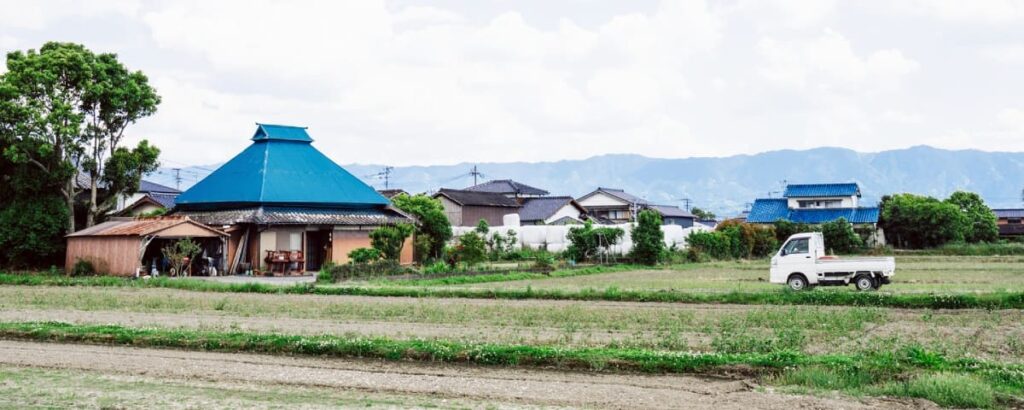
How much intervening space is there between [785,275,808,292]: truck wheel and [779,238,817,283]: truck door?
162 millimetres

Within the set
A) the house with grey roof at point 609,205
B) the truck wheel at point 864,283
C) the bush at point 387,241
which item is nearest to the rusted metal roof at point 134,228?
the bush at point 387,241

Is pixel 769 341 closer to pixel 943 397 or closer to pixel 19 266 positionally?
pixel 943 397

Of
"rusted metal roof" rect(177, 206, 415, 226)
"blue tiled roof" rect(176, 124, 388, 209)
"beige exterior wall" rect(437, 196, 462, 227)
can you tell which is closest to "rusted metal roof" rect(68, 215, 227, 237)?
"rusted metal roof" rect(177, 206, 415, 226)

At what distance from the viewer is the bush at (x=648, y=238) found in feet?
118

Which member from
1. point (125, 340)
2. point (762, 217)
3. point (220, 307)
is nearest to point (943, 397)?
point (125, 340)

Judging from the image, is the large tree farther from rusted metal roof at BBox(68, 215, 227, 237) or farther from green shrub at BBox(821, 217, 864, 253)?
green shrub at BBox(821, 217, 864, 253)

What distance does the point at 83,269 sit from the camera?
27.3 metres

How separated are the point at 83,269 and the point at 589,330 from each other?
2176 centimetres

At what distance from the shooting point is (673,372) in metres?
9.48

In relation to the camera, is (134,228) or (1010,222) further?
(1010,222)

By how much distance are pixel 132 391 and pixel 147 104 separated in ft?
81.9

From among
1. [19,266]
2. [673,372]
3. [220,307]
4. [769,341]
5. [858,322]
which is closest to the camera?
[673,372]

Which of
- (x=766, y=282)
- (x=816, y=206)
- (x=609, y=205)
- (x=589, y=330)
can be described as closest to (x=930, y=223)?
(x=816, y=206)

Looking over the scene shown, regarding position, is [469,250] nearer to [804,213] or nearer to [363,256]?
[363,256]
